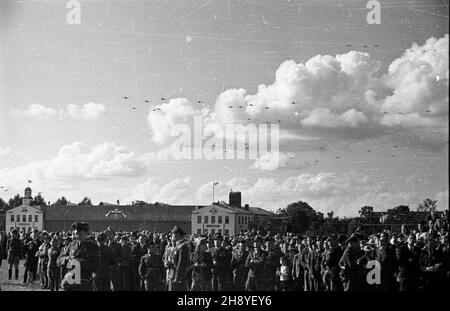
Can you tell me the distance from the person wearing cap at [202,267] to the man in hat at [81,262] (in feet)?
13.7

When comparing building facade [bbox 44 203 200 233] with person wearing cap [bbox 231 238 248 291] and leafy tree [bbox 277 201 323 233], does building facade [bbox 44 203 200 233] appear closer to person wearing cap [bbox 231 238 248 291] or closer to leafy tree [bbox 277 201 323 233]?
leafy tree [bbox 277 201 323 233]

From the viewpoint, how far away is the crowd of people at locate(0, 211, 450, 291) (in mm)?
13305

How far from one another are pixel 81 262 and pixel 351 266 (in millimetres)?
5591

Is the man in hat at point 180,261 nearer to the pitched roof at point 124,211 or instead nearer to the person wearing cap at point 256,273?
the person wearing cap at point 256,273

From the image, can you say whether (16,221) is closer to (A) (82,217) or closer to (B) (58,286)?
(A) (82,217)

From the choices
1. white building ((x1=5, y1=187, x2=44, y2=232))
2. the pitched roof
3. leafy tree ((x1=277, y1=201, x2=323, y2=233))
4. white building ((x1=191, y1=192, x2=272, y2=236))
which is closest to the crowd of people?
leafy tree ((x1=277, y1=201, x2=323, y2=233))

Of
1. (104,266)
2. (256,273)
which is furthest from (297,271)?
(104,266)

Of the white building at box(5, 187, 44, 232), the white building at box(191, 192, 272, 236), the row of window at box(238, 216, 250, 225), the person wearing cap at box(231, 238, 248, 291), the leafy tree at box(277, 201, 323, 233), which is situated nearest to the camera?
the person wearing cap at box(231, 238, 248, 291)

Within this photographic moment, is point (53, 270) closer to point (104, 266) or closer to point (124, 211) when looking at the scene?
point (104, 266)

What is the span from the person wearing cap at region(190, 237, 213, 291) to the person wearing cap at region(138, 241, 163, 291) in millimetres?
923

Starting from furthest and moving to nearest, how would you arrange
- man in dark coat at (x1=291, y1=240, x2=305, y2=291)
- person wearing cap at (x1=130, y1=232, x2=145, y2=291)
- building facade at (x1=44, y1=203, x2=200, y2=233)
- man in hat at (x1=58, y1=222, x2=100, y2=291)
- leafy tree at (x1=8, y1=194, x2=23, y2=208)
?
leafy tree at (x1=8, y1=194, x2=23, y2=208), building facade at (x1=44, y1=203, x2=200, y2=233), man in dark coat at (x1=291, y1=240, x2=305, y2=291), person wearing cap at (x1=130, y1=232, x2=145, y2=291), man in hat at (x1=58, y1=222, x2=100, y2=291)

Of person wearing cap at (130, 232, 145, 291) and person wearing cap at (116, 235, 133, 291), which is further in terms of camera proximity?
person wearing cap at (130, 232, 145, 291)

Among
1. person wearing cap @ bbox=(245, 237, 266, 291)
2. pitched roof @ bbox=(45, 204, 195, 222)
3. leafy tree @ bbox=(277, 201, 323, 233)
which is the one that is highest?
pitched roof @ bbox=(45, 204, 195, 222)

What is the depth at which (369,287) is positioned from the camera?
13.4 meters
